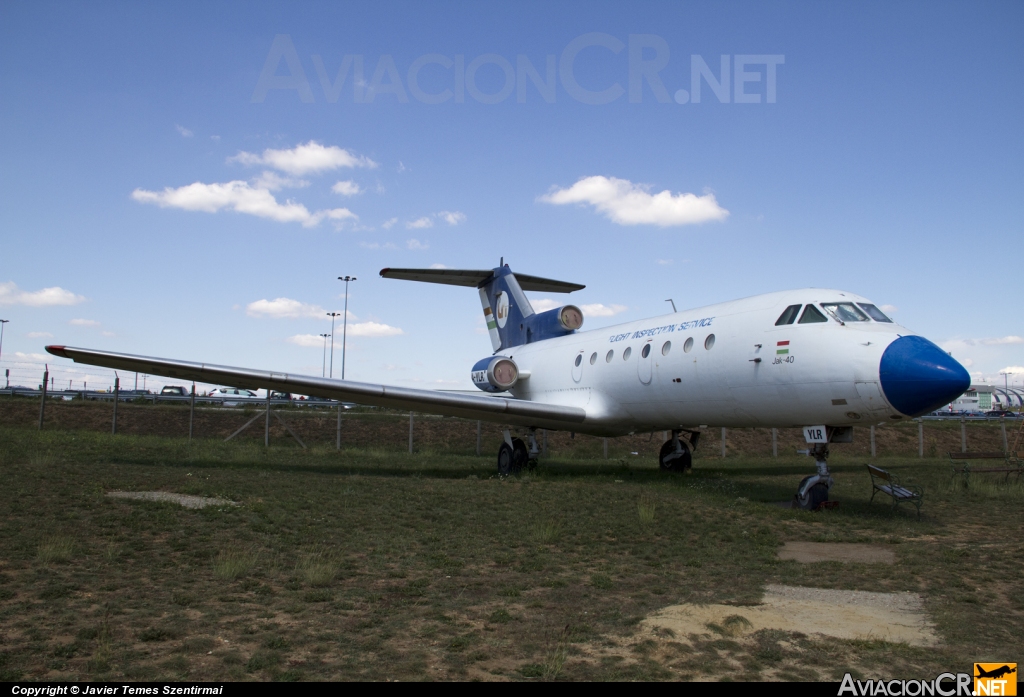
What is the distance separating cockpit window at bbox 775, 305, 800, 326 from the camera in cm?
1204

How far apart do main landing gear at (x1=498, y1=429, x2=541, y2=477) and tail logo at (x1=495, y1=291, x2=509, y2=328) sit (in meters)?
6.28

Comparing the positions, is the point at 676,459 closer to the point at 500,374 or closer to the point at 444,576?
the point at 500,374

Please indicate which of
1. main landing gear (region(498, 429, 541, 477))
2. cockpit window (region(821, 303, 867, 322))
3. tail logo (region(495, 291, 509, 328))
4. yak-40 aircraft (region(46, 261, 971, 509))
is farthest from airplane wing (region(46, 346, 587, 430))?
tail logo (region(495, 291, 509, 328))

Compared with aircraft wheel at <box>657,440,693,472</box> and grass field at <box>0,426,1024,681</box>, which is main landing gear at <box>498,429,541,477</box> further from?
grass field at <box>0,426,1024,681</box>

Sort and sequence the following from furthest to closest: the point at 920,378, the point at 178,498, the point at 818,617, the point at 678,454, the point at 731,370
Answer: the point at 678,454, the point at 731,370, the point at 178,498, the point at 920,378, the point at 818,617

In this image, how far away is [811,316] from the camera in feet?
38.8

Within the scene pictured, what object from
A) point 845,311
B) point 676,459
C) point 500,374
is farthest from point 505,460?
point 845,311

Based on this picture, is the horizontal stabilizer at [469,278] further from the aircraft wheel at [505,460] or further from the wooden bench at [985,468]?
the wooden bench at [985,468]

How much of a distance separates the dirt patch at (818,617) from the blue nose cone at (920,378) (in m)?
4.36

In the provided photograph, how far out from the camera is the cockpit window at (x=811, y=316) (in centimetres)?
1172

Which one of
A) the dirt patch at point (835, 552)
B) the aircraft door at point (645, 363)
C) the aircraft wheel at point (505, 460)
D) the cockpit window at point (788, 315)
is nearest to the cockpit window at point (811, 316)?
the cockpit window at point (788, 315)

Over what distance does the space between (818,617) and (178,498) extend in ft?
28.3

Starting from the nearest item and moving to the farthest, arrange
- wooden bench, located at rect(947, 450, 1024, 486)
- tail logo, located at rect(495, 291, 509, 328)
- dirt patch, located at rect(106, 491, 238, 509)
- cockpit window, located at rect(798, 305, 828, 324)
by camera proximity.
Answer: dirt patch, located at rect(106, 491, 238, 509) < cockpit window, located at rect(798, 305, 828, 324) < wooden bench, located at rect(947, 450, 1024, 486) < tail logo, located at rect(495, 291, 509, 328)

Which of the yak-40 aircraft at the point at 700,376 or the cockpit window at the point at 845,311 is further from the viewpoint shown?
the cockpit window at the point at 845,311
